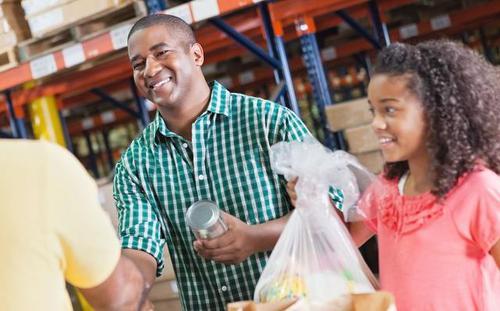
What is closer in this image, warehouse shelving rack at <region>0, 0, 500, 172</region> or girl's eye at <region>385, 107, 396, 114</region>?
girl's eye at <region>385, 107, 396, 114</region>

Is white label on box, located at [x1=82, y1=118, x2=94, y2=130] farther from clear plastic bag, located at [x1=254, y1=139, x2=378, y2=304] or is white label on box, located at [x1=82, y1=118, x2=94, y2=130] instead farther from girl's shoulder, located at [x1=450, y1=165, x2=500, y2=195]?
girl's shoulder, located at [x1=450, y1=165, x2=500, y2=195]

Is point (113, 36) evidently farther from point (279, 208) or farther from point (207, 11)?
point (279, 208)

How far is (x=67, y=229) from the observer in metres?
1.09

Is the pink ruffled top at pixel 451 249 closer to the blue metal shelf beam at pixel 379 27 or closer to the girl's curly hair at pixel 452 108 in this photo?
the girl's curly hair at pixel 452 108

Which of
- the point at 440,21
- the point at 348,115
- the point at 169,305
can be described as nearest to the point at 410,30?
the point at 440,21

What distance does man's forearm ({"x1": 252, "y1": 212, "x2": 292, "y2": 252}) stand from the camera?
1.62 m

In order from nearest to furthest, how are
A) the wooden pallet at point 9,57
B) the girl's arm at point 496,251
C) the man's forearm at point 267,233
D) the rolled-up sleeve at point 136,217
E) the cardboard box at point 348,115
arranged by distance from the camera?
the girl's arm at point 496,251 < the man's forearm at point 267,233 < the rolled-up sleeve at point 136,217 < the cardboard box at point 348,115 < the wooden pallet at point 9,57

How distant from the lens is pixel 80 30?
12.8 feet

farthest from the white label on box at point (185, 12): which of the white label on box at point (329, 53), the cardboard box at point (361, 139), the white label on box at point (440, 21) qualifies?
the white label on box at point (329, 53)

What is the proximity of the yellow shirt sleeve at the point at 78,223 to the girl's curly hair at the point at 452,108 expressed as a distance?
2.28 ft

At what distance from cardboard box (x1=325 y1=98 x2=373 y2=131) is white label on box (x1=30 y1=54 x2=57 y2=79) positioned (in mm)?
1626

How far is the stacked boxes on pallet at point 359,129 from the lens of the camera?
3420mm

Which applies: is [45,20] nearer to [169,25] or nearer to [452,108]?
[169,25]

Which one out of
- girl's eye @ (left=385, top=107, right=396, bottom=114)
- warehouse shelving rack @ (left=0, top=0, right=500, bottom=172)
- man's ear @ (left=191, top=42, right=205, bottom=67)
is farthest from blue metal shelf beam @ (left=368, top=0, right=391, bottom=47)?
girl's eye @ (left=385, top=107, right=396, bottom=114)
